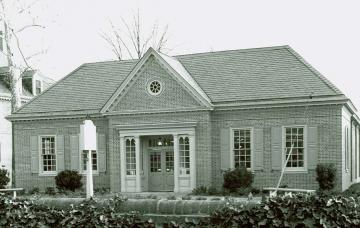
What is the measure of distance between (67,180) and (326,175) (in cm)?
1146

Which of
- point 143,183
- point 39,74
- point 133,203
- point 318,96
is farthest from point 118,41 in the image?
point 133,203

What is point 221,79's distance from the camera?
24.5m

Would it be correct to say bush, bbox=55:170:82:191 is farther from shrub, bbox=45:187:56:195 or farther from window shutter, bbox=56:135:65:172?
window shutter, bbox=56:135:65:172

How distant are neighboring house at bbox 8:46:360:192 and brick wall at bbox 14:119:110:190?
2.0 inches

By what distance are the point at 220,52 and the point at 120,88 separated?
5.69m

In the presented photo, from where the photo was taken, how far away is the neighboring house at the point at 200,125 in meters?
21.7

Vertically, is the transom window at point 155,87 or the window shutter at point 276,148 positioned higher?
the transom window at point 155,87

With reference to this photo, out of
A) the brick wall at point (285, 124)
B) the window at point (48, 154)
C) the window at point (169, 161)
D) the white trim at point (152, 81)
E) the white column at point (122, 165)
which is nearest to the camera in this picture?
the brick wall at point (285, 124)

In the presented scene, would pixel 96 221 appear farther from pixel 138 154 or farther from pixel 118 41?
pixel 118 41

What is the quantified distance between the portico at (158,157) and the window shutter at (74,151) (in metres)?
2.73

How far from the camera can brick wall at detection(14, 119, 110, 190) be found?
1005 inches

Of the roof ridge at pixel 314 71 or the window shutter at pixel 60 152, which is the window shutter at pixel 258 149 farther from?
the window shutter at pixel 60 152

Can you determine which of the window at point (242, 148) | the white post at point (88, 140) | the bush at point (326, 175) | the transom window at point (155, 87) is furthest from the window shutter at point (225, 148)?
the white post at point (88, 140)

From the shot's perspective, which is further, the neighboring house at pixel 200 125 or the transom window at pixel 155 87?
the transom window at pixel 155 87
